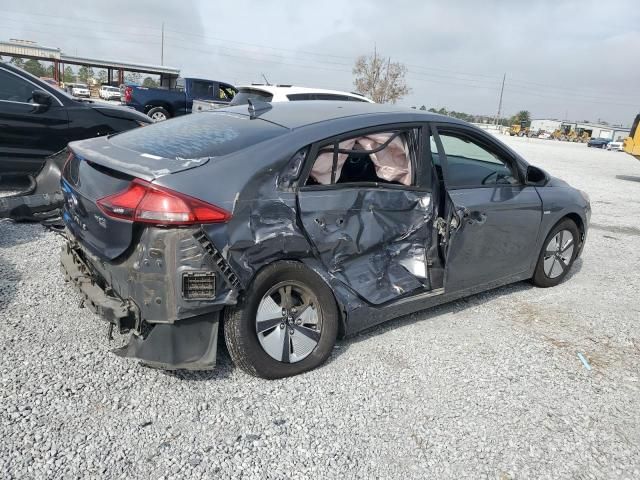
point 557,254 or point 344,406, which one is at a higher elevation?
point 557,254

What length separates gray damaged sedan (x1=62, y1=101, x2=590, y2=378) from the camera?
2.60 metres

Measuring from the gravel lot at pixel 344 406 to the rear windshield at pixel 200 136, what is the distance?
1251mm

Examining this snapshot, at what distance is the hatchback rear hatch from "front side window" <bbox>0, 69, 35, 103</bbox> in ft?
13.2

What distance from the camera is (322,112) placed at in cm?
350

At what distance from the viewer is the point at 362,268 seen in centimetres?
330

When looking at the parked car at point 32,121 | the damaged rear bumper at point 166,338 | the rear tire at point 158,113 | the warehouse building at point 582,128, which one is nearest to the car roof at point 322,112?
the damaged rear bumper at point 166,338

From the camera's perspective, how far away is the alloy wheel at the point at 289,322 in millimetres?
2889

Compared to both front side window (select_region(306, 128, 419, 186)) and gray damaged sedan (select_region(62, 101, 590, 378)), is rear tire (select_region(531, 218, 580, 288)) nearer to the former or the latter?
gray damaged sedan (select_region(62, 101, 590, 378))

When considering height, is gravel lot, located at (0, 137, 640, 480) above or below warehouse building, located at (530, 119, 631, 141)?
below

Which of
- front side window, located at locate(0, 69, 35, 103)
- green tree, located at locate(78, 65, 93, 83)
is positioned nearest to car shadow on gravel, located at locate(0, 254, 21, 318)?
front side window, located at locate(0, 69, 35, 103)

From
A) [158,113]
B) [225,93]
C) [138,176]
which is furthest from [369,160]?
[158,113]

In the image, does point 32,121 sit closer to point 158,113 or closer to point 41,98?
point 41,98

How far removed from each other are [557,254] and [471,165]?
1428mm

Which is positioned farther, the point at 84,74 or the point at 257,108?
the point at 84,74
